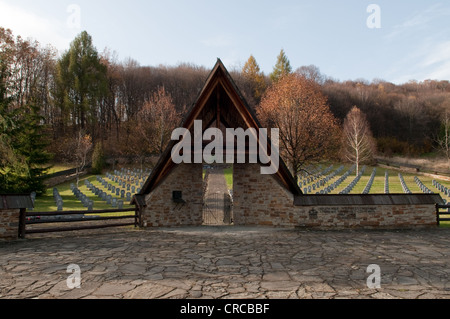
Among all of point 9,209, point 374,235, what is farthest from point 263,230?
point 9,209

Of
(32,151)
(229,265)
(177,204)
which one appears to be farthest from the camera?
(32,151)

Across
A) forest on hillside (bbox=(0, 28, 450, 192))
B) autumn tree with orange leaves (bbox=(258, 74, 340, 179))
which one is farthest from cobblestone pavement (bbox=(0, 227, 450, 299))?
forest on hillside (bbox=(0, 28, 450, 192))

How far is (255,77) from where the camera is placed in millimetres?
62594

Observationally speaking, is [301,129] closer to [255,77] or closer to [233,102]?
[233,102]

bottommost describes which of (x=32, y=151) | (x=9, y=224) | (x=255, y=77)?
(x=9, y=224)

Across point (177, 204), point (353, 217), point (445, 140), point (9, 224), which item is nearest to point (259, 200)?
point (177, 204)

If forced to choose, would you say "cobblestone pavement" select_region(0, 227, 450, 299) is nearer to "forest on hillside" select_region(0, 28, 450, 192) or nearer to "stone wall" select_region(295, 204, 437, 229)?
"stone wall" select_region(295, 204, 437, 229)

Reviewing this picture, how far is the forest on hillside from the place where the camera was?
38969mm

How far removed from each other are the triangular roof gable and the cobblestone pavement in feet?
7.52

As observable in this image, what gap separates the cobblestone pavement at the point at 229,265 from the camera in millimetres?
5116

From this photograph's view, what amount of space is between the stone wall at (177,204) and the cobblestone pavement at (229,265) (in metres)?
1.31

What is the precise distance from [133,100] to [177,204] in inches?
1912

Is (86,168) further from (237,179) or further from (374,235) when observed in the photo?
(374,235)

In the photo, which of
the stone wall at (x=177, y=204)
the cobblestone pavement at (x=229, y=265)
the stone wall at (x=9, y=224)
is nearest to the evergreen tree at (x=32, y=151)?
the stone wall at (x=9, y=224)
